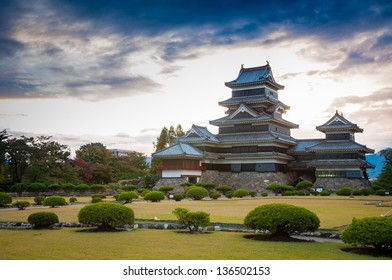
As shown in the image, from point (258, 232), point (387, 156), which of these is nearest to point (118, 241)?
point (258, 232)

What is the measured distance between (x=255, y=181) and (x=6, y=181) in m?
25.5

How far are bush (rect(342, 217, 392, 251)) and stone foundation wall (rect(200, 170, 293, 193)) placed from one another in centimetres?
3334

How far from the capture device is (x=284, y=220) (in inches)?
471

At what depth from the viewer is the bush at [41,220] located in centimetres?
1440

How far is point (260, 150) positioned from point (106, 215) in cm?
3434

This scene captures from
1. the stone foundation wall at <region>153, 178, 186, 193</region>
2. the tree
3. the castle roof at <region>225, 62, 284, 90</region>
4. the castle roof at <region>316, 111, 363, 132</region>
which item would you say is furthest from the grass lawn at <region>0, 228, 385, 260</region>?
the castle roof at <region>225, 62, 284, 90</region>

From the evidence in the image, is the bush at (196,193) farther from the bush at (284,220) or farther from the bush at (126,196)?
the bush at (284,220)

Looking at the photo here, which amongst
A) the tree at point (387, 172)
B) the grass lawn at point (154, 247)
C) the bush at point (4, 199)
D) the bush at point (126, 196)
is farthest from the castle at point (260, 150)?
the grass lawn at point (154, 247)

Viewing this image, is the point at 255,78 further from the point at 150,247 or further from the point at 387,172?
the point at 150,247

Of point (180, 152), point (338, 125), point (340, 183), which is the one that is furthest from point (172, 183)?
point (338, 125)

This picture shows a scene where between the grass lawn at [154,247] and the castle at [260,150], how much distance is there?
100ft

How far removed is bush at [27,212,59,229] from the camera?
47.2 ft

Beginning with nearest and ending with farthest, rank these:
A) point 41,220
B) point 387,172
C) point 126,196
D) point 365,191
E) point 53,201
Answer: point 41,220 < point 53,201 < point 126,196 < point 387,172 < point 365,191
